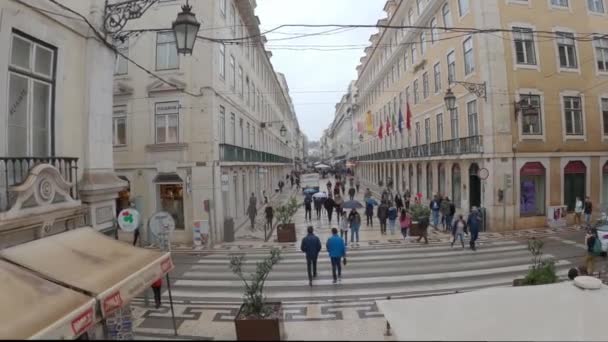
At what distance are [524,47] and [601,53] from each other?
572 cm

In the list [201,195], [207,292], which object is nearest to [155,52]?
[201,195]

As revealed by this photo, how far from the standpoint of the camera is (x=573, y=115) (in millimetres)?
20406

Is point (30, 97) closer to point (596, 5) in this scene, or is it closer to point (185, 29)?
point (185, 29)

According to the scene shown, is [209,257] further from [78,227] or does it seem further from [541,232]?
[541,232]

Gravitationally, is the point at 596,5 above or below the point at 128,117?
above

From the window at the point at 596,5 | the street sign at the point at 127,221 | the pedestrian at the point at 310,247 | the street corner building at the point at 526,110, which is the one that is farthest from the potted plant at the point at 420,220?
the window at the point at 596,5

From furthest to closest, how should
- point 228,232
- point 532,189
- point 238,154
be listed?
point 238,154, point 532,189, point 228,232

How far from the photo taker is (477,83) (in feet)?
63.1

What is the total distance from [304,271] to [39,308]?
861 centimetres

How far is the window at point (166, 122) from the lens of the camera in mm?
17631

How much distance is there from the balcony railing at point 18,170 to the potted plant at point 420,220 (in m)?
13.6

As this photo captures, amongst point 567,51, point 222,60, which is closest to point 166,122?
point 222,60

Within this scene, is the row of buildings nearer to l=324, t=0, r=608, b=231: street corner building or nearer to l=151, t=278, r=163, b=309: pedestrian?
l=151, t=278, r=163, b=309: pedestrian

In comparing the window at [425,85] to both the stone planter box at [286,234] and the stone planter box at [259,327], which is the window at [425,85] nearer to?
the stone planter box at [286,234]
